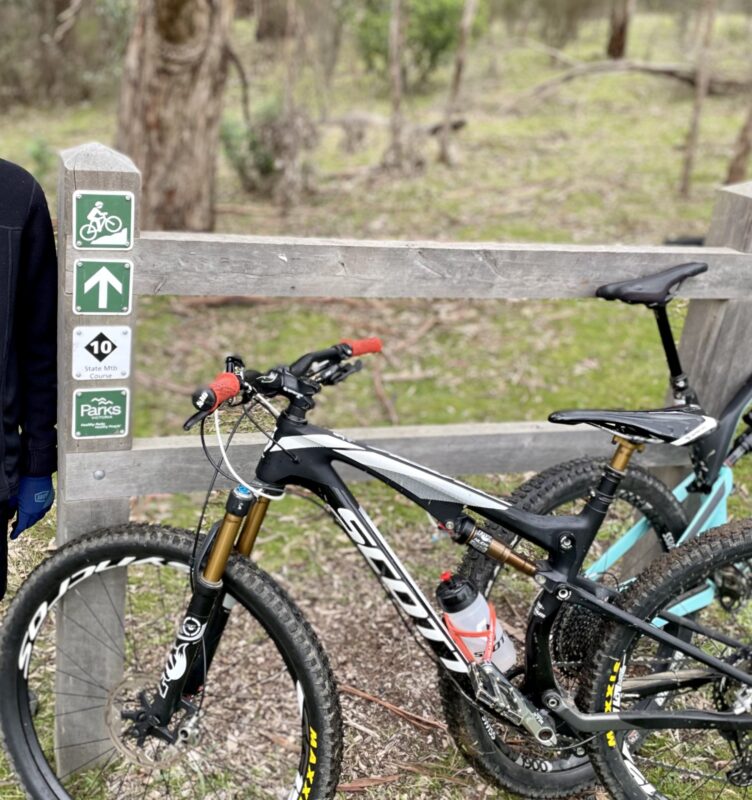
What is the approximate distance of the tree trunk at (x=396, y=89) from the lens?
30.1 ft

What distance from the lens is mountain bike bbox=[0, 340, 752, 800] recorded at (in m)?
2.24

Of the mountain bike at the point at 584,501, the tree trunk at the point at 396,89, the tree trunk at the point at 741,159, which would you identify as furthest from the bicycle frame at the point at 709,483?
the tree trunk at the point at 396,89

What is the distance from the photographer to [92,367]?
2.29 m

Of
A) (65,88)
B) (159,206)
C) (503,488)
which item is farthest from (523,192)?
(65,88)

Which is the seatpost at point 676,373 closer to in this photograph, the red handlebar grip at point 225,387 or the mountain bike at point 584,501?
the mountain bike at point 584,501

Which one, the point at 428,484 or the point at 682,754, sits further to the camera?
the point at 682,754

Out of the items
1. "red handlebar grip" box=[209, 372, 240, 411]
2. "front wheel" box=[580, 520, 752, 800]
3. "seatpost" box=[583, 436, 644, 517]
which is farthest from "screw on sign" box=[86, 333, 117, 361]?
"front wheel" box=[580, 520, 752, 800]

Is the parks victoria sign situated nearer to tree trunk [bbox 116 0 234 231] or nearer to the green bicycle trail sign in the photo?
the green bicycle trail sign

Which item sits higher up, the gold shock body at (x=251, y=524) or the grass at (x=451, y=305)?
the gold shock body at (x=251, y=524)

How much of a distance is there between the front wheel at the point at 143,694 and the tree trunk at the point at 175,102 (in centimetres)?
462

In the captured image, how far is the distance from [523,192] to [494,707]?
8007mm

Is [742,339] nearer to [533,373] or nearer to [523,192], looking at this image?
[533,373]

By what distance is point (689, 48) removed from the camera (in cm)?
1797

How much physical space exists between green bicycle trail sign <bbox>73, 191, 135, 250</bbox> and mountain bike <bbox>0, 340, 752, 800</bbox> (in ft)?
1.41
